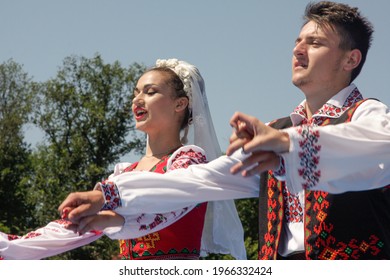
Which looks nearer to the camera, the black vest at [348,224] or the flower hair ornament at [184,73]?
the black vest at [348,224]

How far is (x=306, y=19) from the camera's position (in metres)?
3.50

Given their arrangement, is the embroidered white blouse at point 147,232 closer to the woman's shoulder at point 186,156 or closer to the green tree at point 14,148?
the woman's shoulder at point 186,156

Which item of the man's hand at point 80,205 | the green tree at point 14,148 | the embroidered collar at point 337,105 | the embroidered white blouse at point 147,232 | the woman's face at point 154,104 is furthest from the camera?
the green tree at point 14,148

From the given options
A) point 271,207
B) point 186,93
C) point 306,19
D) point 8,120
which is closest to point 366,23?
point 306,19

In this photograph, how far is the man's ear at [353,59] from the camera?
3379 mm

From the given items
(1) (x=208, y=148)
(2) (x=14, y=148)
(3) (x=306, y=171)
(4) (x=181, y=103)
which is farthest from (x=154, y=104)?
(2) (x=14, y=148)

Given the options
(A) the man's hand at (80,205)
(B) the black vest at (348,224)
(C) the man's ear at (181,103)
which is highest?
(C) the man's ear at (181,103)

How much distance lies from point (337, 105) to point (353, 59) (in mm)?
286

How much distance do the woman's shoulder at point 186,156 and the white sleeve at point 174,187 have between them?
0.76 meters

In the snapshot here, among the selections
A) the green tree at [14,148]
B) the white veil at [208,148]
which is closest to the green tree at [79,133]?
the green tree at [14,148]

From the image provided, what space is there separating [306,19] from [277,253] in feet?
3.65

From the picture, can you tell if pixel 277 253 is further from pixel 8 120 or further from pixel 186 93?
pixel 8 120

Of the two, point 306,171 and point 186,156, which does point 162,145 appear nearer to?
point 186,156

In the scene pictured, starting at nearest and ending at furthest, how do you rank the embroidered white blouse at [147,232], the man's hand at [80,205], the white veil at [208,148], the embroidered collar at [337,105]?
1. the man's hand at [80,205]
2. the embroidered collar at [337,105]
3. the embroidered white blouse at [147,232]
4. the white veil at [208,148]
